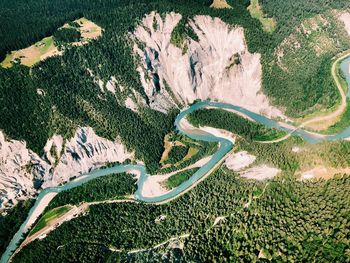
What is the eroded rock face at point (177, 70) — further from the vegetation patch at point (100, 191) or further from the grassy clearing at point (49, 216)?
the grassy clearing at point (49, 216)

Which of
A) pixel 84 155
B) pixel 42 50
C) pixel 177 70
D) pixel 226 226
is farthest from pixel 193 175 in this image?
pixel 42 50

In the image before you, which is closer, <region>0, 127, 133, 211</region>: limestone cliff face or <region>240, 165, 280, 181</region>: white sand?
<region>0, 127, 133, 211</region>: limestone cliff face

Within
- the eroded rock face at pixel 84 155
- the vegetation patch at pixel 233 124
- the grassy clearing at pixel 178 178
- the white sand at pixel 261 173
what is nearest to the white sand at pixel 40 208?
the eroded rock face at pixel 84 155

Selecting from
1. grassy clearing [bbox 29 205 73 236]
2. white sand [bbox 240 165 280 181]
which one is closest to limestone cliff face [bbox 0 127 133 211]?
grassy clearing [bbox 29 205 73 236]

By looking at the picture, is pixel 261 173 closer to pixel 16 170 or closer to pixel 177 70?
pixel 177 70

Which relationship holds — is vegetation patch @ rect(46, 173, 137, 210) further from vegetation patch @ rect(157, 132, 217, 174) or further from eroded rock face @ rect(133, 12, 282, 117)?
eroded rock face @ rect(133, 12, 282, 117)

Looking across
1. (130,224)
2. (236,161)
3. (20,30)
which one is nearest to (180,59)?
(236,161)

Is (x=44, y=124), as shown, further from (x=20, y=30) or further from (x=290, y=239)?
(x=290, y=239)
